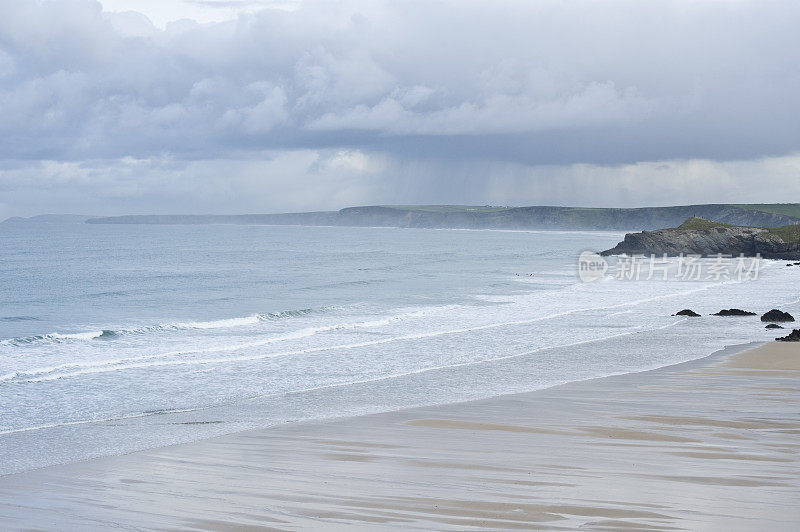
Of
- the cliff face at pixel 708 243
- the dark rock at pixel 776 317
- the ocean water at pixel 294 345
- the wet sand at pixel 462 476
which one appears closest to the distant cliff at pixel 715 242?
the cliff face at pixel 708 243

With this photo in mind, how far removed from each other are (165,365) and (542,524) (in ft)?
46.4

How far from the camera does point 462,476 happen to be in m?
8.80

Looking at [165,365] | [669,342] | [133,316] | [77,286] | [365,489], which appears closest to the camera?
[365,489]

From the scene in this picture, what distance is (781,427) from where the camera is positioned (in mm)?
11484

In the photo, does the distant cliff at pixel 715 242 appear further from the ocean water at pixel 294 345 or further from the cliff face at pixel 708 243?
the ocean water at pixel 294 345

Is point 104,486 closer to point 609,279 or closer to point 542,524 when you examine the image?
point 542,524

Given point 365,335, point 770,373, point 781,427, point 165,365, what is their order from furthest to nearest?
point 365,335, point 165,365, point 770,373, point 781,427

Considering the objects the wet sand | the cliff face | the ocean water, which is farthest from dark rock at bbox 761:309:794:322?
the cliff face

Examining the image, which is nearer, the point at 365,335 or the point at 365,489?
the point at 365,489

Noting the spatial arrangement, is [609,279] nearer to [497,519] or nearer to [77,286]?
[77,286]

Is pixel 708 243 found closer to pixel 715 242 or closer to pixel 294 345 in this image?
pixel 715 242

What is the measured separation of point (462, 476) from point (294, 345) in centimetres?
1493

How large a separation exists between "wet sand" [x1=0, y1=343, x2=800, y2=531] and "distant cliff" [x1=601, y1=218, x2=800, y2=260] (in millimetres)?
85218

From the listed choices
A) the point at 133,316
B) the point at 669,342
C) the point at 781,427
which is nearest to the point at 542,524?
the point at 781,427
